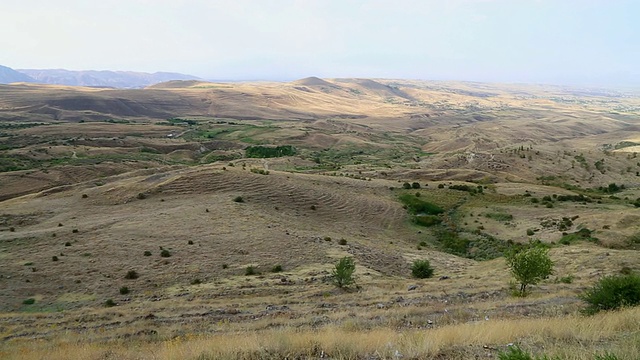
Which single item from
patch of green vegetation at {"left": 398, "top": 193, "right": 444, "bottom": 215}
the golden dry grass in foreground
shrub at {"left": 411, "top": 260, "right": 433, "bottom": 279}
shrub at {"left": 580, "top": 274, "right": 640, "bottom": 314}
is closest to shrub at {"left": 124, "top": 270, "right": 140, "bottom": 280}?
the golden dry grass in foreground

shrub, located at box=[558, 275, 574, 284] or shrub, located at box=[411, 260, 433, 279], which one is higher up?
shrub, located at box=[558, 275, 574, 284]

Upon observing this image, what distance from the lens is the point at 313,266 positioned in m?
22.3

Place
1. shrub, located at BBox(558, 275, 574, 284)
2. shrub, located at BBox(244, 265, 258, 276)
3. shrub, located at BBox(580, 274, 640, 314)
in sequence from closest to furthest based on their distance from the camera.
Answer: shrub, located at BBox(580, 274, 640, 314)
shrub, located at BBox(558, 275, 574, 284)
shrub, located at BBox(244, 265, 258, 276)

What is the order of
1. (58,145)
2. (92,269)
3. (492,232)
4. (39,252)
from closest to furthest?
(92,269) → (39,252) → (492,232) → (58,145)

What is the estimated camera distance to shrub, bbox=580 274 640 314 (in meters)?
12.1

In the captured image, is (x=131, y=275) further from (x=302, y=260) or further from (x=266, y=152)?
(x=266, y=152)

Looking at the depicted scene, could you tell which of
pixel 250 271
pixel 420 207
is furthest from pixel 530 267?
pixel 420 207

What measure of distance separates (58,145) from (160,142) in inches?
692

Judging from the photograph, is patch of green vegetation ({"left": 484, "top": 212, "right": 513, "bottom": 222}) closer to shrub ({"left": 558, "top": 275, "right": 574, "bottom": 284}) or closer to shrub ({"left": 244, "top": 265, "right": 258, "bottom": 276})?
shrub ({"left": 558, "top": 275, "right": 574, "bottom": 284})

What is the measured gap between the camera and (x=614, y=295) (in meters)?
12.4

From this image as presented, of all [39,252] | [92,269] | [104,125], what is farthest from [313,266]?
[104,125]

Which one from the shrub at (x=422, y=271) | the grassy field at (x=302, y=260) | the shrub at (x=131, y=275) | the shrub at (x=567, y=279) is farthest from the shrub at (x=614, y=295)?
the shrub at (x=131, y=275)

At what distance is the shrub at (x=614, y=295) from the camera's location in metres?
12.1

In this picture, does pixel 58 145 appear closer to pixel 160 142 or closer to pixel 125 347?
pixel 160 142
